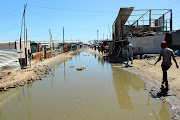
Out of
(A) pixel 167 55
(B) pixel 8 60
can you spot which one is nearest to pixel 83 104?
(A) pixel 167 55

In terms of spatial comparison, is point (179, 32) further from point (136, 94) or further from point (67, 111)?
point (67, 111)

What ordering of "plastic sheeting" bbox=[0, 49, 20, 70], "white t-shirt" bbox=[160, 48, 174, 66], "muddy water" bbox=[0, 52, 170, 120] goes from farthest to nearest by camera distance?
"plastic sheeting" bbox=[0, 49, 20, 70] → "white t-shirt" bbox=[160, 48, 174, 66] → "muddy water" bbox=[0, 52, 170, 120]

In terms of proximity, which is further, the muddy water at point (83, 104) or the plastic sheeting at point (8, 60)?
the plastic sheeting at point (8, 60)

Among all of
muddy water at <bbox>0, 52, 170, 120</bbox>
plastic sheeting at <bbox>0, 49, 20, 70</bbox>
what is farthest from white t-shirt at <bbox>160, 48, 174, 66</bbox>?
plastic sheeting at <bbox>0, 49, 20, 70</bbox>

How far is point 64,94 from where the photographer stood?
6.54m

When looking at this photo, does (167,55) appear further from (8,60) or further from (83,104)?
(8,60)

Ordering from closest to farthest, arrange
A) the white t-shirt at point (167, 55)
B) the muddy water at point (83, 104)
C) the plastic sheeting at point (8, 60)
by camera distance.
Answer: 1. the muddy water at point (83, 104)
2. the white t-shirt at point (167, 55)
3. the plastic sheeting at point (8, 60)

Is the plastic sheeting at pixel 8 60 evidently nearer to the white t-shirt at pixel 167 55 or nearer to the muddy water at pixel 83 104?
the muddy water at pixel 83 104

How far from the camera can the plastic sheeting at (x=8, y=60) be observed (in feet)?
36.1

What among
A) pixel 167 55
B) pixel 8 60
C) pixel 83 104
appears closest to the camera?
pixel 83 104

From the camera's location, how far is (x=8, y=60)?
11641 mm

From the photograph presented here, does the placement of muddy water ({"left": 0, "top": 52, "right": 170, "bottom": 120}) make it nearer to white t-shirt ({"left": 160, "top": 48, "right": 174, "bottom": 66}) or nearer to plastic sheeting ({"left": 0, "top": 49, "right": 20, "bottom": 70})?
white t-shirt ({"left": 160, "top": 48, "right": 174, "bottom": 66})

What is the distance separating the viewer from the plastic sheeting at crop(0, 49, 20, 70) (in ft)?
36.1

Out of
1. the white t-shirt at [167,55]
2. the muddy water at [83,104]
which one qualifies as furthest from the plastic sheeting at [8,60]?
the white t-shirt at [167,55]
